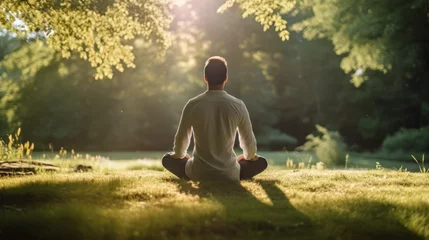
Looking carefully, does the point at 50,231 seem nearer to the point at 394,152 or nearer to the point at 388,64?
the point at 388,64

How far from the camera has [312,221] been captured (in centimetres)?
346

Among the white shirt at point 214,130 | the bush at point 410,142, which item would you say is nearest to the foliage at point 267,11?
the white shirt at point 214,130

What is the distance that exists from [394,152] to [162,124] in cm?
1273

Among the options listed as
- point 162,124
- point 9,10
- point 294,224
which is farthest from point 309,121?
point 294,224

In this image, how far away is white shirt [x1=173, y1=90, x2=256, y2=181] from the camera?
469 cm

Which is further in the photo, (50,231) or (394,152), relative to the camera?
(394,152)

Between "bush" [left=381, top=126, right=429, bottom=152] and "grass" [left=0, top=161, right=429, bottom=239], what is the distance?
44.9ft

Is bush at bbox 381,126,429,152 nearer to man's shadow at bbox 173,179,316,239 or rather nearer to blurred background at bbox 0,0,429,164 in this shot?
blurred background at bbox 0,0,429,164

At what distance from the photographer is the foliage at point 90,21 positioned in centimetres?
666

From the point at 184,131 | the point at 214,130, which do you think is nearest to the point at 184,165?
the point at 184,131

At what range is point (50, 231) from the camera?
Result: 317 centimetres

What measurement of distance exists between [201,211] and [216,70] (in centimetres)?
176

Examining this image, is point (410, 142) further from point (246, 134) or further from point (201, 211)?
point (201, 211)

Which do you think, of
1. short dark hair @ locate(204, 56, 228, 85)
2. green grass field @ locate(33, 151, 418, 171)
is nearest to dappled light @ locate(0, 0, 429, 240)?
short dark hair @ locate(204, 56, 228, 85)
